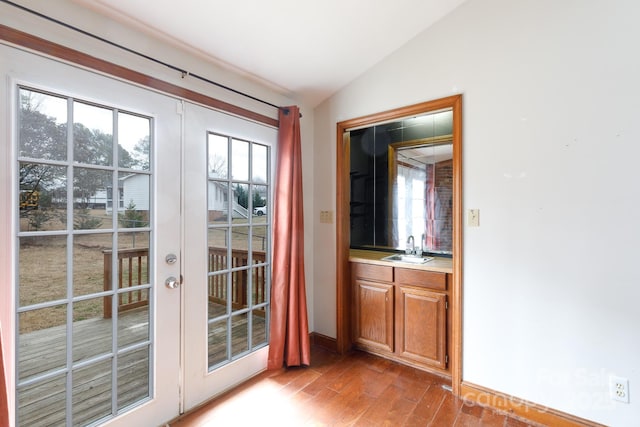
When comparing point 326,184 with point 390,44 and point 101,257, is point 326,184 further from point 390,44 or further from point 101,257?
point 101,257

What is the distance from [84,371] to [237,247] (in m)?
1.09

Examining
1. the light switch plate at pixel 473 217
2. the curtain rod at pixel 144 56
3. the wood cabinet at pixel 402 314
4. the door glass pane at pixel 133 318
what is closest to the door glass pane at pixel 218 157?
the curtain rod at pixel 144 56

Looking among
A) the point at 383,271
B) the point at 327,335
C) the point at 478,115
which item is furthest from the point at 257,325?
the point at 478,115

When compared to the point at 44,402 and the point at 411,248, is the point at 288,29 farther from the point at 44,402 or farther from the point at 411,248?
the point at 44,402

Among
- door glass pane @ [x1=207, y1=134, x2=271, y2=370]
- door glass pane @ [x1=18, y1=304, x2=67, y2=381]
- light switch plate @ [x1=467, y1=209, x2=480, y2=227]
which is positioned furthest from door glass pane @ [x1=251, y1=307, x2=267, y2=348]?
light switch plate @ [x1=467, y1=209, x2=480, y2=227]

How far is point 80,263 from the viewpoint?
59.4 inches

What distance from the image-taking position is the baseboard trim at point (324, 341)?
2.82 metres

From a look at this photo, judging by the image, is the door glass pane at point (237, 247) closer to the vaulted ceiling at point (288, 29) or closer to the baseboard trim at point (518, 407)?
the vaulted ceiling at point (288, 29)

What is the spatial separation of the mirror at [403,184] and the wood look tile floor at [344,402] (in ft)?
4.28

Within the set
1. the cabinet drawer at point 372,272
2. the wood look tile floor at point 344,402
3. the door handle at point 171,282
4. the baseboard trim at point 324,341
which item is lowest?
the wood look tile floor at point 344,402

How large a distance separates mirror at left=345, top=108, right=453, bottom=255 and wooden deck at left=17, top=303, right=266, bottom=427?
7.43 ft

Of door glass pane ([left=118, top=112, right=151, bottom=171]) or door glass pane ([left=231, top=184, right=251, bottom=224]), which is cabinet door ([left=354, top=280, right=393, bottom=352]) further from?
door glass pane ([left=118, top=112, right=151, bottom=171])

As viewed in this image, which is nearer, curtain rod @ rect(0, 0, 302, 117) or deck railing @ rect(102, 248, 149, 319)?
curtain rod @ rect(0, 0, 302, 117)

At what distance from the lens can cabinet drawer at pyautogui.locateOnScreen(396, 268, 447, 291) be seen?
232 cm
